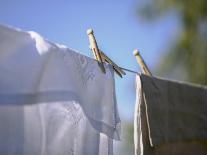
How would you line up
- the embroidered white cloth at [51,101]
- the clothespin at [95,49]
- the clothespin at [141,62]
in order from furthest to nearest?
the clothespin at [141,62], the clothespin at [95,49], the embroidered white cloth at [51,101]

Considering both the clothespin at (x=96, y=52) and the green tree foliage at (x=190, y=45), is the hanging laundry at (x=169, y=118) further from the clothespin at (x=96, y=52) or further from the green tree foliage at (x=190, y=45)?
the green tree foliage at (x=190, y=45)

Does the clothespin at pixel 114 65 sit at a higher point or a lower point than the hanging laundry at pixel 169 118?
higher

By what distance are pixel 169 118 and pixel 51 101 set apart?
0.56 meters

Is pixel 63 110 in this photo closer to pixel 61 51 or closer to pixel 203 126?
pixel 61 51

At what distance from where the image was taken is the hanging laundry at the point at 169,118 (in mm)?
1489

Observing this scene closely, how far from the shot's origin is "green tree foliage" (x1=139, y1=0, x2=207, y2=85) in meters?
4.43

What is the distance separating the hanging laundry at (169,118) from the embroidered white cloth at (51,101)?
4.2 inches

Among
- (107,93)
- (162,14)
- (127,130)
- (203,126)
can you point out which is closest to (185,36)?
(162,14)

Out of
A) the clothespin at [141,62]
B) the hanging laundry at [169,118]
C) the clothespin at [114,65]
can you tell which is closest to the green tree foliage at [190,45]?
the hanging laundry at [169,118]

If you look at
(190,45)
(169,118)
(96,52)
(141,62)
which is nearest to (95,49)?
(96,52)

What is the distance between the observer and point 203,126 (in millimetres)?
1728

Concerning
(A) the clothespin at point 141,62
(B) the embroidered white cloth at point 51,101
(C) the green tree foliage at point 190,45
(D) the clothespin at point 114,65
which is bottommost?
(B) the embroidered white cloth at point 51,101

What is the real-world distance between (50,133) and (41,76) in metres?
0.16

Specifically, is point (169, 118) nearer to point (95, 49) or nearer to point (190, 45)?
point (95, 49)
